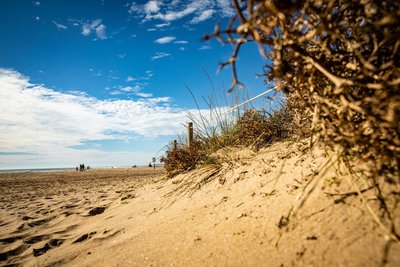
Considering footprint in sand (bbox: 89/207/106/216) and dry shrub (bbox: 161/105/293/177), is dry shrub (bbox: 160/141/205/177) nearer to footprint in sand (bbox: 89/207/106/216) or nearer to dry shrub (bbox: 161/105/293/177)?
dry shrub (bbox: 161/105/293/177)

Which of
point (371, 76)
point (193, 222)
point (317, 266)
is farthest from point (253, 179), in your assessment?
point (371, 76)

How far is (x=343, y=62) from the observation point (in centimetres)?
123

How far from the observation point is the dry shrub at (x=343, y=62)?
1.00 m

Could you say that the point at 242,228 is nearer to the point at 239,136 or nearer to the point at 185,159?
the point at 239,136

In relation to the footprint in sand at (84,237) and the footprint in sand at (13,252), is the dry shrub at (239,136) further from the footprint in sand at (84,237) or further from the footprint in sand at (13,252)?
the footprint in sand at (13,252)

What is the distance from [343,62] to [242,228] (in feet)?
3.80

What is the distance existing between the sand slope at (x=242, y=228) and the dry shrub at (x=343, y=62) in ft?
1.02

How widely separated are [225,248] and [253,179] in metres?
1.07

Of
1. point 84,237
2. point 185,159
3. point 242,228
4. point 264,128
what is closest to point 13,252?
point 84,237

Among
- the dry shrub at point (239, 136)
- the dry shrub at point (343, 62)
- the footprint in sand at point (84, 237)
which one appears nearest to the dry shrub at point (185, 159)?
the dry shrub at point (239, 136)

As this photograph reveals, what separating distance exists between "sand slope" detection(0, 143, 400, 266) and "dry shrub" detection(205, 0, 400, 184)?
0.31 m

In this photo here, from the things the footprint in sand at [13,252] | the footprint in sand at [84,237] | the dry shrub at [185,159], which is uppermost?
the dry shrub at [185,159]

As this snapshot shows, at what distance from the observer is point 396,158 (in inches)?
45.4

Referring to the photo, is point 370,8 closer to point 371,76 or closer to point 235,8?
point 371,76
